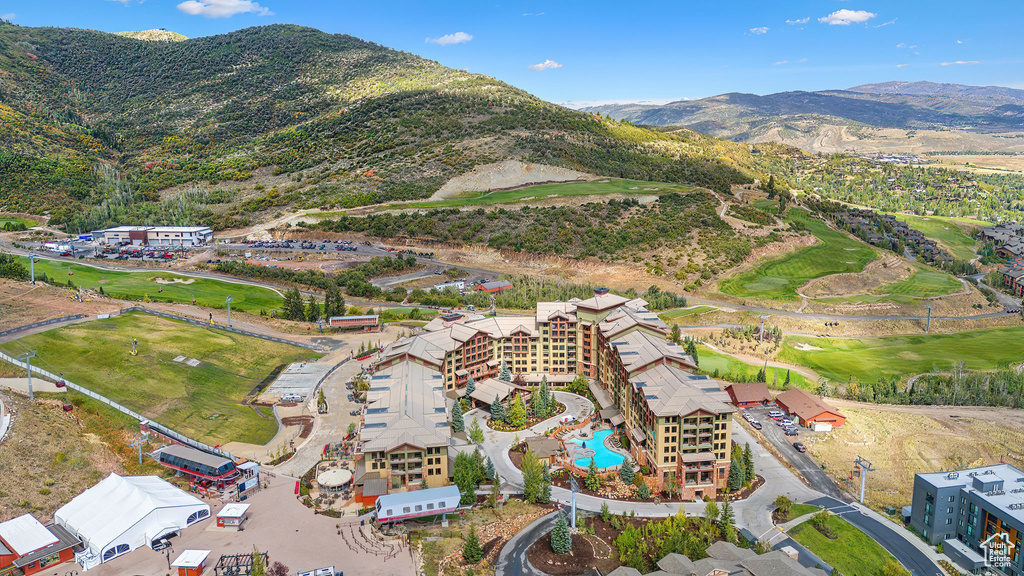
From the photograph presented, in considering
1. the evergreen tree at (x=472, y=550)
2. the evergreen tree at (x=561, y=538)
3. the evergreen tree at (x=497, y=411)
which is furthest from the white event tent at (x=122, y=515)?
the evergreen tree at (x=497, y=411)

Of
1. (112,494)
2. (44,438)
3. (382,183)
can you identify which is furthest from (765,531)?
(382,183)

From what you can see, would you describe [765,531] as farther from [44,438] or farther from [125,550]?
[44,438]

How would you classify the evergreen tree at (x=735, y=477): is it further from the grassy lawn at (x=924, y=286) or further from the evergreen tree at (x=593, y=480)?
the grassy lawn at (x=924, y=286)

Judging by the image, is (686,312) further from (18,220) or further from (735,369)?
(18,220)

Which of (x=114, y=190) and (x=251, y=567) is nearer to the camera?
(x=251, y=567)

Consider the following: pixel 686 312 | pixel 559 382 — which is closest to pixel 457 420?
pixel 559 382

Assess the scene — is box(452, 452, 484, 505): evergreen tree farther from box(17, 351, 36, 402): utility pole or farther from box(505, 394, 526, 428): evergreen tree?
box(17, 351, 36, 402): utility pole

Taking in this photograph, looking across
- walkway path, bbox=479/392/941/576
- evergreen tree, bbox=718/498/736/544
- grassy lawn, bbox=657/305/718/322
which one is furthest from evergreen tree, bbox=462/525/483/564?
grassy lawn, bbox=657/305/718/322
